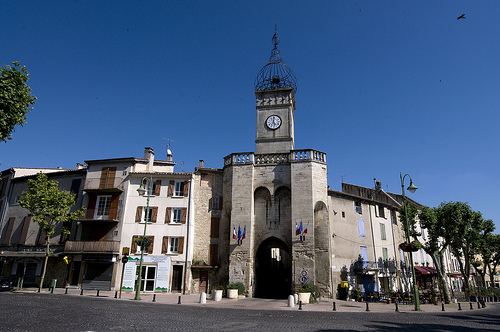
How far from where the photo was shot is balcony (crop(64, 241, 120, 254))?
25219mm

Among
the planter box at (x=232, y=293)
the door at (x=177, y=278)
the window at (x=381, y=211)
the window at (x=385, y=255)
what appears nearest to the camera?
the planter box at (x=232, y=293)

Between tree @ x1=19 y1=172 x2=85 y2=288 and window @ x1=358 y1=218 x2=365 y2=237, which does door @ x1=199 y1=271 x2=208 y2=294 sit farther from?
window @ x1=358 y1=218 x2=365 y2=237

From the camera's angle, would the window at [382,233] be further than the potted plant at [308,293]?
Yes

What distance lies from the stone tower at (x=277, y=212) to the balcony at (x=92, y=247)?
9.42 metres

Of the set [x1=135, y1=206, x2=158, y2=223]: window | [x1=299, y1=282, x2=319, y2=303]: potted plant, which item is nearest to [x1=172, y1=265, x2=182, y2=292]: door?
[x1=135, y1=206, x2=158, y2=223]: window

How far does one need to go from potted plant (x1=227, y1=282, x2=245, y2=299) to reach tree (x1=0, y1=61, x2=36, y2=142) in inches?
665

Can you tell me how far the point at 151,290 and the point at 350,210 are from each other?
18.1 meters

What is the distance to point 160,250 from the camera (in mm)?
25734

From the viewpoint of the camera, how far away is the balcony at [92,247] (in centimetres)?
2522

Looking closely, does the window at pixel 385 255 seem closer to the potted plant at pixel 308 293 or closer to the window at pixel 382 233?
the window at pixel 382 233

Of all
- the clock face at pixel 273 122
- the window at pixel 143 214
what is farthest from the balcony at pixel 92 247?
the clock face at pixel 273 122

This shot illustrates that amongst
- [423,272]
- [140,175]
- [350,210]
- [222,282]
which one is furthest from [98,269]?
[423,272]

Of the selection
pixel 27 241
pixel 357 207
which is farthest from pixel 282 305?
pixel 27 241

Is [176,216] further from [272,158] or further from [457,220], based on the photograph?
[457,220]
